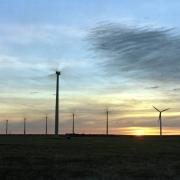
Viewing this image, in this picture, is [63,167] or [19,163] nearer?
[63,167]

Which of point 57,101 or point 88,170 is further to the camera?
point 57,101

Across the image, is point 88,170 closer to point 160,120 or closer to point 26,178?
point 26,178

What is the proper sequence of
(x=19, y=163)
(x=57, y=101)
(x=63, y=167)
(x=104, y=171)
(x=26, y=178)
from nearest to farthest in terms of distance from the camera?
(x=26, y=178) < (x=104, y=171) < (x=63, y=167) < (x=19, y=163) < (x=57, y=101)

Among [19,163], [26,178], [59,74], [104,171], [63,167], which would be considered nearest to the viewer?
[26,178]

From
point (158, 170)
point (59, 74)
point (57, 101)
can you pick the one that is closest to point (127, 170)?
point (158, 170)

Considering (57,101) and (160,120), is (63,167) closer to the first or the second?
(57,101)

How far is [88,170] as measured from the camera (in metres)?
36.1

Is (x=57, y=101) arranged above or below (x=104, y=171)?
above

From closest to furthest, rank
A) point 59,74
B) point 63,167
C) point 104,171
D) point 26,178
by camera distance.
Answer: point 26,178 < point 104,171 < point 63,167 < point 59,74

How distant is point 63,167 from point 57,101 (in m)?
118

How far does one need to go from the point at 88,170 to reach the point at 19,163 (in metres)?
7.66

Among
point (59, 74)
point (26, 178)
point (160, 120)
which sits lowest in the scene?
point (26, 178)

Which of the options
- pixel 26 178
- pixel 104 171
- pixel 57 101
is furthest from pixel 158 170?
pixel 57 101

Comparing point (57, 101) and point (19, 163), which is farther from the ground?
point (57, 101)
